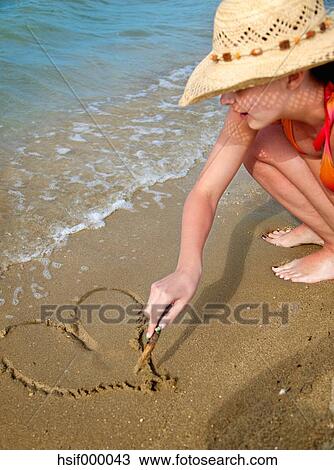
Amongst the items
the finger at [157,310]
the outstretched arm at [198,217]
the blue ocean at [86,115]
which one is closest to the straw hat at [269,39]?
the outstretched arm at [198,217]

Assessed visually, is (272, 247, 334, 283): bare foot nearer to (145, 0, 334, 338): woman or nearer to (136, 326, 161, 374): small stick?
(145, 0, 334, 338): woman

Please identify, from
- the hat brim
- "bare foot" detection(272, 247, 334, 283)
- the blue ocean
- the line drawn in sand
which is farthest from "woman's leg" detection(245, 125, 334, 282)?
the blue ocean

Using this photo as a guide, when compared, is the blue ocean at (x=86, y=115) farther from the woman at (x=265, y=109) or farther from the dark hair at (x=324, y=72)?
the dark hair at (x=324, y=72)

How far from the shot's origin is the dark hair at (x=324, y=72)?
1.87 metres

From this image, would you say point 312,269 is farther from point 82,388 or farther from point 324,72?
point 82,388

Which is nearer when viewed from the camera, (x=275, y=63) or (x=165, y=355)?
(x=275, y=63)

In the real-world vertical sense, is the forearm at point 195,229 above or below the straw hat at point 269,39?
below

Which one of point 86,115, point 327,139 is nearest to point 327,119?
point 327,139

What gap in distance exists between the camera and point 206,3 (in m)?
7.90

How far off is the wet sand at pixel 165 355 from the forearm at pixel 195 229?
1.56 feet

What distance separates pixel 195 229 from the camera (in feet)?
6.50

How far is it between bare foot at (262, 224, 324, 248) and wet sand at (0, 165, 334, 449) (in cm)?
4

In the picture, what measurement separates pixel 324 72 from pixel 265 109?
243 millimetres

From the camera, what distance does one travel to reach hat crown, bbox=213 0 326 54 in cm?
168
